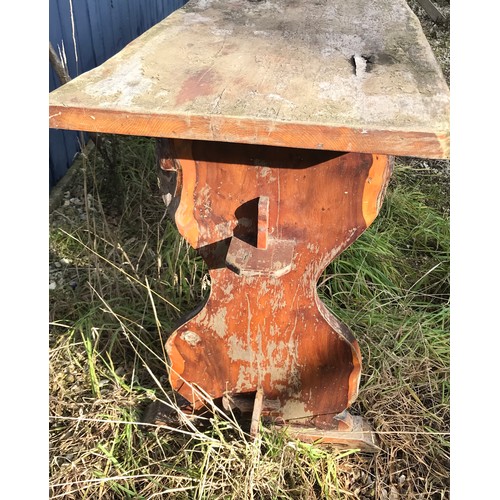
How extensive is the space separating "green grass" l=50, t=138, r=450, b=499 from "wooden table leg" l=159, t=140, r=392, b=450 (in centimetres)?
12

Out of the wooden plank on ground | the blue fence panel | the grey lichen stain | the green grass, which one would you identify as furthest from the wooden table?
the wooden plank on ground

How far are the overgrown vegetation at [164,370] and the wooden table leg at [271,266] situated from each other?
114 millimetres

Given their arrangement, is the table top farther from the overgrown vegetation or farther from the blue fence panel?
the blue fence panel

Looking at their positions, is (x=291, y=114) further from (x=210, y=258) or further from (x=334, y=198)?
(x=210, y=258)

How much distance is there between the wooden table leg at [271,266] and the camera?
53.9 inches

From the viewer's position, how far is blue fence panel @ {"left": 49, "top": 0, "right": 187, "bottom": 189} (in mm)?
2893

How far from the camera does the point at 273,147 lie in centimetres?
135

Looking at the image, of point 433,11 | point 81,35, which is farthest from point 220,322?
point 433,11

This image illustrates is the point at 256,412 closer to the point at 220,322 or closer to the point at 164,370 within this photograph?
the point at 220,322

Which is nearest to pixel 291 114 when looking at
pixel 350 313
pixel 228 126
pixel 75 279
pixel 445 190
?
pixel 228 126

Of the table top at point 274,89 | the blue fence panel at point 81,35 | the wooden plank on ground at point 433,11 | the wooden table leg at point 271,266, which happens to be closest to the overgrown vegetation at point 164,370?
the wooden table leg at point 271,266

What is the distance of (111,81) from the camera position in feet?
4.09

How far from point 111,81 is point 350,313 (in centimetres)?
138

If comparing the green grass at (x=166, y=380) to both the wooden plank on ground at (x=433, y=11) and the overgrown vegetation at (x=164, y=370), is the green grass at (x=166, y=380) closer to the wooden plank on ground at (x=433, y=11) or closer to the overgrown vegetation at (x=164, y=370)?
the overgrown vegetation at (x=164, y=370)
